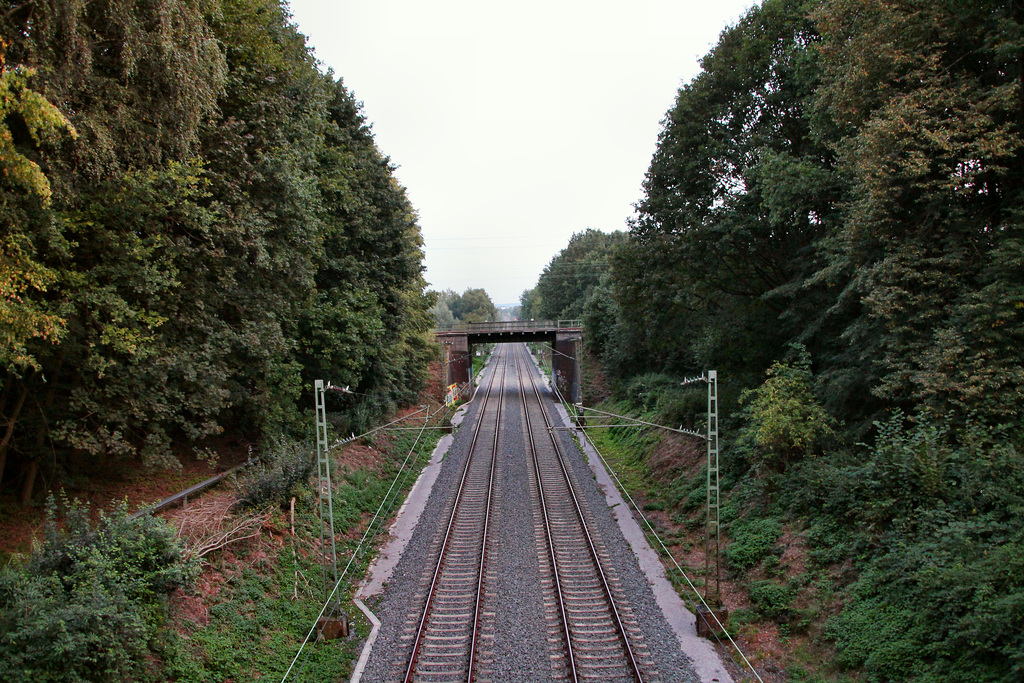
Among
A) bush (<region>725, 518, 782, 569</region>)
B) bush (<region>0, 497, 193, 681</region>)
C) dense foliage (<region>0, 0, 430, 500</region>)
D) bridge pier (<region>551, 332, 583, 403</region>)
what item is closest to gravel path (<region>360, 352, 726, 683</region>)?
bush (<region>725, 518, 782, 569</region>)

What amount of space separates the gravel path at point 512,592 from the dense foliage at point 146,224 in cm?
531

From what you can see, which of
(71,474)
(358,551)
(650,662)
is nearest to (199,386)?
(71,474)

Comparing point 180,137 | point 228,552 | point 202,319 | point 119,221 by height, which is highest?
point 180,137

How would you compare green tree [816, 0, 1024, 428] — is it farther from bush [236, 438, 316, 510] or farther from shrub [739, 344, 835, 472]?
bush [236, 438, 316, 510]

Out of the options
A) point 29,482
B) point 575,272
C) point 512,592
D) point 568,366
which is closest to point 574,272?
point 575,272

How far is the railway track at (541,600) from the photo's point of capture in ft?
32.3

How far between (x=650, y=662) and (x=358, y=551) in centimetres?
805

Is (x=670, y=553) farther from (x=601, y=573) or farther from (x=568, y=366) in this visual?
(x=568, y=366)

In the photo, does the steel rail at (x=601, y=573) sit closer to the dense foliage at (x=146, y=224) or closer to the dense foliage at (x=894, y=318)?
the dense foliage at (x=894, y=318)

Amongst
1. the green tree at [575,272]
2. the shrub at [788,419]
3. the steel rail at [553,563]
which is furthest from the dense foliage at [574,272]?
the shrub at [788,419]

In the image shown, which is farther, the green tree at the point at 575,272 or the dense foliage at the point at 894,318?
the green tree at the point at 575,272

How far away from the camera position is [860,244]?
12.9m

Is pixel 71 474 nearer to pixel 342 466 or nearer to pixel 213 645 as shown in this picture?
pixel 213 645

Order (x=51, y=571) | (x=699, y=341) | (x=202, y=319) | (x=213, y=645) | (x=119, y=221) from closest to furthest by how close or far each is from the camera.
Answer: (x=51, y=571) → (x=213, y=645) → (x=119, y=221) → (x=202, y=319) → (x=699, y=341)
